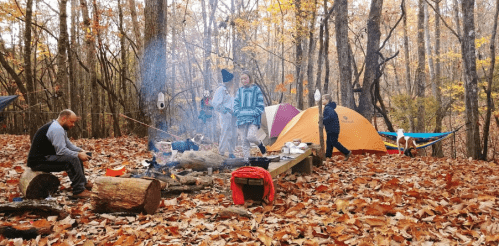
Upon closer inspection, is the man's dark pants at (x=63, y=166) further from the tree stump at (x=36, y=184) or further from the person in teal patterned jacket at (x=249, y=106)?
the person in teal patterned jacket at (x=249, y=106)

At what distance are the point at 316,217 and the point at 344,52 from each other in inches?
289

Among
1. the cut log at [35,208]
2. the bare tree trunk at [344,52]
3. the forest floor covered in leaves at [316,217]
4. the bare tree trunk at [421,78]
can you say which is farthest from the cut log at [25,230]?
the bare tree trunk at [421,78]

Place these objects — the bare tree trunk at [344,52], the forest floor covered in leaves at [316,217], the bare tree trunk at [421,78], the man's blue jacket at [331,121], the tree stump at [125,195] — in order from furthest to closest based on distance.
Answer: the bare tree trunk at [421,78] < the bare tree trunk at [344,52] < the man's blue jacket at [331,121] < the tree stump at [125,195] < the forest floor covered in leaves at [316,217]

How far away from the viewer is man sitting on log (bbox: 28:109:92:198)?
168 inches

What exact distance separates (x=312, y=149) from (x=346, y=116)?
2537mm

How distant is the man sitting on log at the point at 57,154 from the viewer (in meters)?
4.26

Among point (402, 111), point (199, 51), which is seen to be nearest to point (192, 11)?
point (199, 51)

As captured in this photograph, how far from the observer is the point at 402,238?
2.51m

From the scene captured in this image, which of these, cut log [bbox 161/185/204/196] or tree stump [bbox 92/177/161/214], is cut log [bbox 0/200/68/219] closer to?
tree stump [bbox 92/177/161/214]

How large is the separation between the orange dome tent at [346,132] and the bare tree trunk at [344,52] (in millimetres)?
1590

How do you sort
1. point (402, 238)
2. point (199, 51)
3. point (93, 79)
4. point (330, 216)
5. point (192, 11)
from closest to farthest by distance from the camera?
1. point (402, 238)
2. point (330, 216)
3. point (93, 79)
4. point (192, 11)
5. point (199, 51)

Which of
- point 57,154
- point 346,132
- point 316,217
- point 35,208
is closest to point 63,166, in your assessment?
point 57,154

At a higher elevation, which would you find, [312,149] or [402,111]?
[402,111]

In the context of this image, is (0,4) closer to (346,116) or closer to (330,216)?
(346,116)
